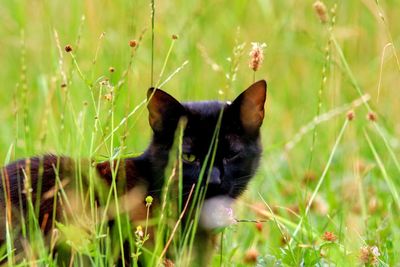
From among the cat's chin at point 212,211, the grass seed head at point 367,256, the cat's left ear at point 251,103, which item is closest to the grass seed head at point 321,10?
the cat's left ear at point 251,103

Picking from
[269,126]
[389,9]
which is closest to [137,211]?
[269,126]

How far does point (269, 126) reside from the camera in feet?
17.3

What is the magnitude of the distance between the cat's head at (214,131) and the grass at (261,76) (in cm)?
21

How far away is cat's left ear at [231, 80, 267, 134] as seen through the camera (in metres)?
3.09

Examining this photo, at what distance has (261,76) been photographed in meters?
5.60

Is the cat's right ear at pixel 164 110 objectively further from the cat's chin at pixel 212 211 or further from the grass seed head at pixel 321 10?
the grass seed head at pixel 321 10

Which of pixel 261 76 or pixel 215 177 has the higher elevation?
pixel 215 177

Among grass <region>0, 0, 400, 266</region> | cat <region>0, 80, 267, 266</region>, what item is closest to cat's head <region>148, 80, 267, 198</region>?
cat <region>0, 80, 267, 266</region>

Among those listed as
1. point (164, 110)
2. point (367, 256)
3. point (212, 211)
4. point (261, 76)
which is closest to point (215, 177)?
point (212, 211)

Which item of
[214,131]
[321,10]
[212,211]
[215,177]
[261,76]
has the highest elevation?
[321,10]

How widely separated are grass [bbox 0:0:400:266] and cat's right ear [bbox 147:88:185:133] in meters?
0.24

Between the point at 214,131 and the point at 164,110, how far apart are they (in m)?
0.19

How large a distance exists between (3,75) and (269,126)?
170 cm

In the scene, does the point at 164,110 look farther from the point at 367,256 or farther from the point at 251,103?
the point at 367,256
